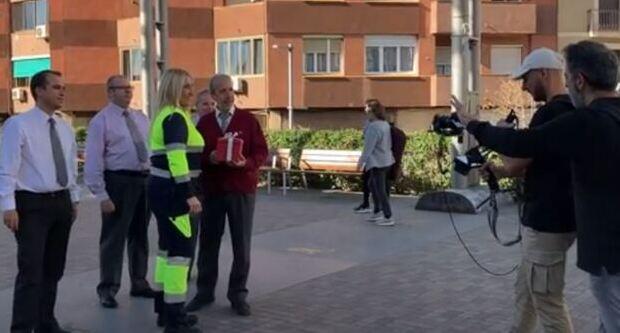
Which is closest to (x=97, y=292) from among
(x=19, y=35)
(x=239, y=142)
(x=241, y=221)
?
(x=241, y=221)

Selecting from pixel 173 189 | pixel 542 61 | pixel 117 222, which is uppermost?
pixel 542 61

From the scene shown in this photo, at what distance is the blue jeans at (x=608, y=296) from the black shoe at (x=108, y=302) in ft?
13.9

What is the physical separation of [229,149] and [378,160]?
5.50 meters

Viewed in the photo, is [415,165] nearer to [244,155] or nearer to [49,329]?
[244,155]

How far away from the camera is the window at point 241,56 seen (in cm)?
3281

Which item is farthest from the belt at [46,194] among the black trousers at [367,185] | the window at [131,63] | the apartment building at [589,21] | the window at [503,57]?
the apartment building at [589,21]

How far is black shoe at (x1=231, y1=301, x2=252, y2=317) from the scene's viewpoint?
6422 millimetres

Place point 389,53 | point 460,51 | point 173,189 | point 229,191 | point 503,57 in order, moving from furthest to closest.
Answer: point 503,57, point 389,53, point 460,51, point 229,191, point 173,189

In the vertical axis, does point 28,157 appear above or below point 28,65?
below

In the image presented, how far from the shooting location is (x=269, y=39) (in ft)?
105

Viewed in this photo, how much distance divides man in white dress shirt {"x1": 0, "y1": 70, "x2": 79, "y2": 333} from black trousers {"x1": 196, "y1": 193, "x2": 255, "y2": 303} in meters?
1.21

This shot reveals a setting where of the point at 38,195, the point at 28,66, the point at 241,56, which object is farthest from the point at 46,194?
the point at 28,66

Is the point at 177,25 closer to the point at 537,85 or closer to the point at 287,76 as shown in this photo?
the point at 287,76

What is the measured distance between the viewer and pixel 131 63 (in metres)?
37.1
